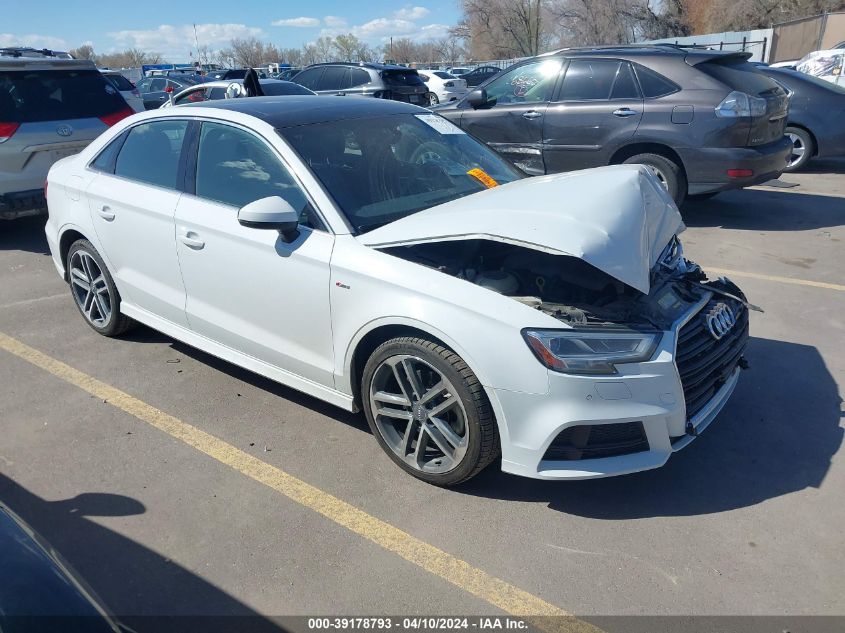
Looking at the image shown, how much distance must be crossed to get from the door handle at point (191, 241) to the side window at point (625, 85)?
5.48 m

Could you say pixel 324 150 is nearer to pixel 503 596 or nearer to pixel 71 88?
pixel 503 596

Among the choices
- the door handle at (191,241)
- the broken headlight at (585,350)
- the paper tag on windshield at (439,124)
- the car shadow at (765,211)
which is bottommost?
the car shadow at (765,211)

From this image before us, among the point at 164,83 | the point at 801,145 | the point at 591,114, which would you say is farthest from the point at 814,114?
the point at 164,83

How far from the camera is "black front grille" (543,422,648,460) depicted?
294cm

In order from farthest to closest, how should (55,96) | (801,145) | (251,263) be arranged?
(801,145)
(55,96)
(251,263)

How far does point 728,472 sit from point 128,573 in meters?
2.76

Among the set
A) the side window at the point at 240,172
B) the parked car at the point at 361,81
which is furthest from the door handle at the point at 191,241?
the parked car at the point at 361,81

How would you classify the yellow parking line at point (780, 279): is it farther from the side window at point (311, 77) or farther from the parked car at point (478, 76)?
the parked car at point (478, 76)

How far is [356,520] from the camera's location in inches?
123

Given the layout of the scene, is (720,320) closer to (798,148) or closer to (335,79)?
(798,148)

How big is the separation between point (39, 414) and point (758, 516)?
3.90m

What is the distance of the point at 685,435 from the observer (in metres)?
3.11

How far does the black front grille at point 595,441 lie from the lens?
2.94 meters

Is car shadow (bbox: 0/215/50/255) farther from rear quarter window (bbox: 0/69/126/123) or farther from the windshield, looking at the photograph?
the windshield
